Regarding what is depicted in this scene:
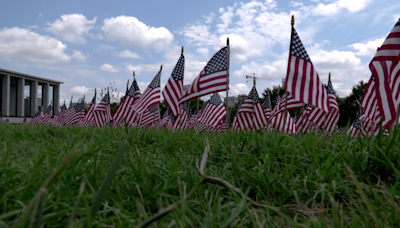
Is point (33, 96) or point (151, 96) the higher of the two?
point (33, 96)

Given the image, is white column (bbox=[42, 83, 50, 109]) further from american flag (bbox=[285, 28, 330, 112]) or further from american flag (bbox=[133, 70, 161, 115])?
american flag (bbox=[285, 28, 330, 112])

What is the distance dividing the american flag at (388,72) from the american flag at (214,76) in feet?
11.0

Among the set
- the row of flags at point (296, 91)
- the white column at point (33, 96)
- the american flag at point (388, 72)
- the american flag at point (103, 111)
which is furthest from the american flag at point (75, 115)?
the white column at point (33, 96)

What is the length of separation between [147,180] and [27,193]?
0.88 m

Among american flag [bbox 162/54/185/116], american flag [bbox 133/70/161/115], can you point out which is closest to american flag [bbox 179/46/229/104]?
american flag [bbox 162/54/185/116]

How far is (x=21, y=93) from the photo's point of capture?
66250 millimetres

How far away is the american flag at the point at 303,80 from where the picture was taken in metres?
6.28

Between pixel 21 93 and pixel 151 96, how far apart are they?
65181mm

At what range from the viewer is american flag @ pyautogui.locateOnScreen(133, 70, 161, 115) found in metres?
11.7

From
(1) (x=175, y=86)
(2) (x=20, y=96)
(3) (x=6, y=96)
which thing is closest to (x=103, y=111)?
(1) (x=175, y=86)

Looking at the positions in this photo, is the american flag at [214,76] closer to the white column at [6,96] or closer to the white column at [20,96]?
the white column at [6,96]

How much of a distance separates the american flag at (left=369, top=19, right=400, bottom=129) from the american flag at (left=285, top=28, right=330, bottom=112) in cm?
120

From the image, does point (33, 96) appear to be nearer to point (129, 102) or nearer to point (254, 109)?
point (129, 102)

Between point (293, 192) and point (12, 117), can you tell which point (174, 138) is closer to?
point (293, 192)
